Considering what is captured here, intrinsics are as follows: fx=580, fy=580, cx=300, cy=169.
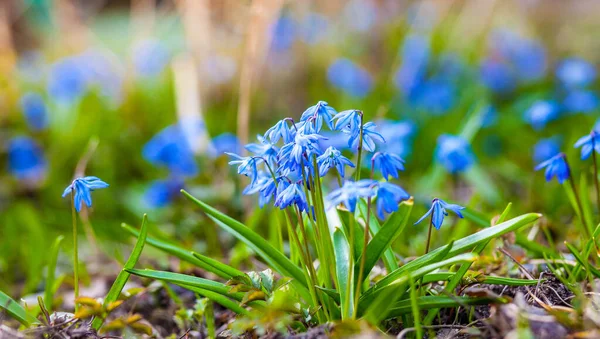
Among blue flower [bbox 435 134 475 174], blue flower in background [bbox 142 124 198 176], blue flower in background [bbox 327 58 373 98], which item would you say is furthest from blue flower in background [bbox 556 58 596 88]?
blue flower in background [bbox 142 124 198 176]

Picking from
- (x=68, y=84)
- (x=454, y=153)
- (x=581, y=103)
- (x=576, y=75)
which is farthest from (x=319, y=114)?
(x=68, y=84)

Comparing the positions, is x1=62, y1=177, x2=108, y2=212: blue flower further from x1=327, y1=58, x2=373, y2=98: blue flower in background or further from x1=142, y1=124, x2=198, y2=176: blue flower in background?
x1=327, y1=58, x2=373, y2=98: blue flower in background

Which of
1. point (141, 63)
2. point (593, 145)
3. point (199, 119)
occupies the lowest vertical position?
point (593, 145)

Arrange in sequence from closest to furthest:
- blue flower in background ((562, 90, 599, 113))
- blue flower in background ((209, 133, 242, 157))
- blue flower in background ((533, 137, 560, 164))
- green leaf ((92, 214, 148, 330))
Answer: green leaf ((92, 214, 148, 330)) → blue flower in background ((533, 137, 560, 164)) → blue flower in background ((209, 133, 242, 157)) → blue flower in background ((562, 90, 599, 113))

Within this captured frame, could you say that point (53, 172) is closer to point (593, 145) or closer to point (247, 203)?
point (247, 203)

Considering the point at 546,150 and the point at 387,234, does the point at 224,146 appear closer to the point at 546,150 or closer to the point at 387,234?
the point at 546,150

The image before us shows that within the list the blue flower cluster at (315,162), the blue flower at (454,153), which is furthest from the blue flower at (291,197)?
the blue flower at (454,153)

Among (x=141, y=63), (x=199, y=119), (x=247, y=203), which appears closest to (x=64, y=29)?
(x=141, y=63)

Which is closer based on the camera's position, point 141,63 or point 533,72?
point 533,72
